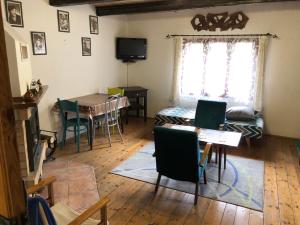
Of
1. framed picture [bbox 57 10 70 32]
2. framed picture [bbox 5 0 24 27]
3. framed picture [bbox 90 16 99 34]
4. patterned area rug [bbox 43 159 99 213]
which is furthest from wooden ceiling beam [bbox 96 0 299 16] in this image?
patterned area rug [bbox 43 159 99 213]

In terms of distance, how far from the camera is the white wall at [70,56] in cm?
373

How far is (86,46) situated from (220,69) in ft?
8.94

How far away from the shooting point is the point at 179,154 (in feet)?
8.23

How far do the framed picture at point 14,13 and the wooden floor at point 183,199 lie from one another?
203 centimetres

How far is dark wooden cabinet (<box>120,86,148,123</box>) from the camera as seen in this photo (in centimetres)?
538

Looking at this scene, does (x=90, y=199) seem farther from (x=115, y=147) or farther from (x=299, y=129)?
(x=299, y=129)

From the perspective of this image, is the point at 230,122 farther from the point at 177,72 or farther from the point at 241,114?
the point at 177,72

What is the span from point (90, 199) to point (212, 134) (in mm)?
1688

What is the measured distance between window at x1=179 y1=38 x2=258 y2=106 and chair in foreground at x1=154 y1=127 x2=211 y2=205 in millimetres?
2567

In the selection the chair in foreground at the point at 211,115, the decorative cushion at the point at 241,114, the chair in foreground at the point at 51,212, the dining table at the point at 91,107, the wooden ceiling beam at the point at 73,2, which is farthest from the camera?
the decorative cushion at the point at 241,114

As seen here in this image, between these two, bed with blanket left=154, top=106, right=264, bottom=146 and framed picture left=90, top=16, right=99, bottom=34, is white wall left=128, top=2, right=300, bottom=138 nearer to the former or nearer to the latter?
bed with blanket left=154, top=106, right=264, bottom=146

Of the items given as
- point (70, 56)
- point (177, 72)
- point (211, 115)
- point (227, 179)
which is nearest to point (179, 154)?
point (227, 179)

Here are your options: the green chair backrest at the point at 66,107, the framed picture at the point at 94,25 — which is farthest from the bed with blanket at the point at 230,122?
the framed picture at the point at 94,25

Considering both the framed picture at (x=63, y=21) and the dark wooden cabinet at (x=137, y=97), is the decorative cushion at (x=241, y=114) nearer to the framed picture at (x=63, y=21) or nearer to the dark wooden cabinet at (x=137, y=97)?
the dark wooden cabinet at (x=137, y=97)
